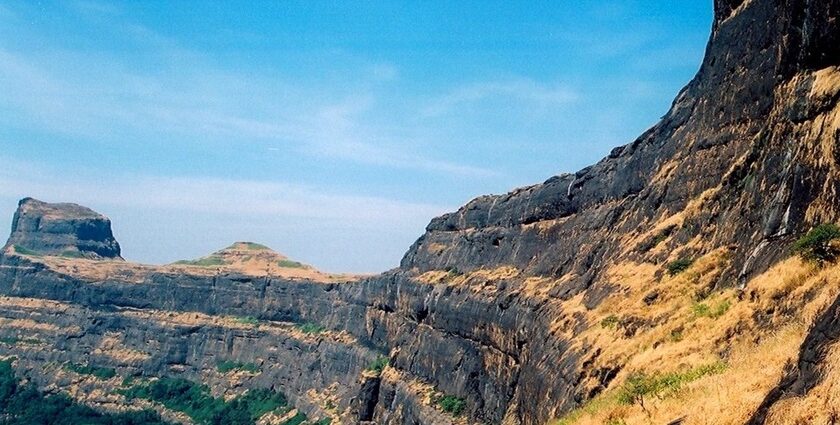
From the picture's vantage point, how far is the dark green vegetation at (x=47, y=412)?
12356 centimetres

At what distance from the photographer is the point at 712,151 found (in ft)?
117

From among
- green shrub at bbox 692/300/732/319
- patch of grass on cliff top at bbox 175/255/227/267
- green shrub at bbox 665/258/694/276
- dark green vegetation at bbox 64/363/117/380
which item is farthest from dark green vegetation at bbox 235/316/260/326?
green shrub at bbox 692/300/732/319

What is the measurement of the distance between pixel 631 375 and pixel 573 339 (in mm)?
10815

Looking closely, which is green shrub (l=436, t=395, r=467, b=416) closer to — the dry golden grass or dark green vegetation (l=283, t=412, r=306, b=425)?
the dry golden grass

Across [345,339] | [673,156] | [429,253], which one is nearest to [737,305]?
[673,156]

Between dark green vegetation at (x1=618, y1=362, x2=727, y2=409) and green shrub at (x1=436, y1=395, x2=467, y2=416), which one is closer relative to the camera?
dark green vegetation at (x1=618, y1=362, x2=727, y2=409)

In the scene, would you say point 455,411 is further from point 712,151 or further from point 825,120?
point 825,120

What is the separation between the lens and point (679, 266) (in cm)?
3144

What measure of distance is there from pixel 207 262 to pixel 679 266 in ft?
547

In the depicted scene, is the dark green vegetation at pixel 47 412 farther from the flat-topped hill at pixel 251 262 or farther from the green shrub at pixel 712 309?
the green shrub at pixel 712 309

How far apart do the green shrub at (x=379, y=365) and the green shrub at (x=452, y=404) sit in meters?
20.6

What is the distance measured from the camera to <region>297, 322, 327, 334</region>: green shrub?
120m

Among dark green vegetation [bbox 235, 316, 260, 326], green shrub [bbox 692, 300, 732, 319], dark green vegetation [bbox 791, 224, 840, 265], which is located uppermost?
dark green vegetation [bbox 791, 224, 840, 265]

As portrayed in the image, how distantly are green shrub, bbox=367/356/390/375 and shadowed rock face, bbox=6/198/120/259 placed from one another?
132m
